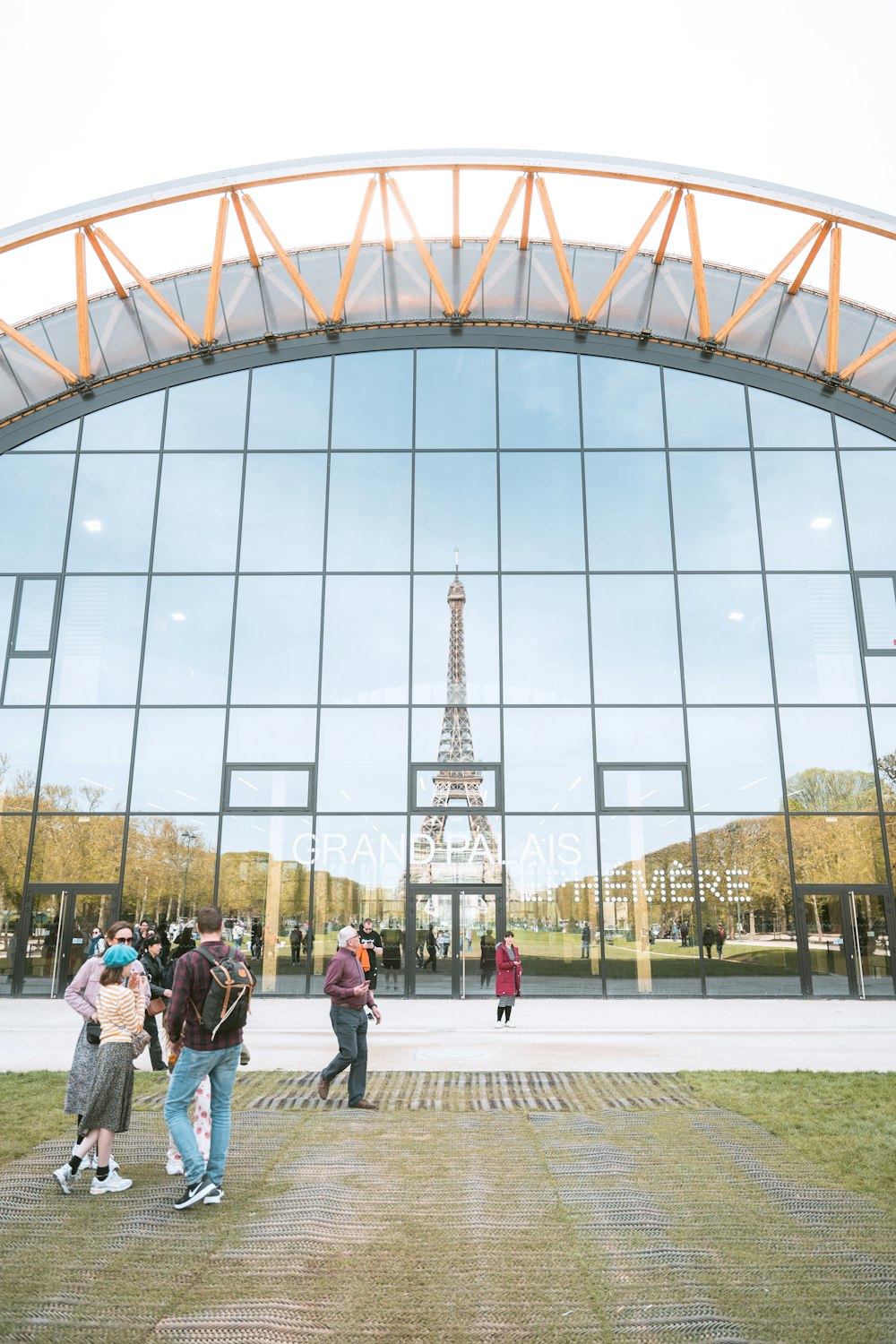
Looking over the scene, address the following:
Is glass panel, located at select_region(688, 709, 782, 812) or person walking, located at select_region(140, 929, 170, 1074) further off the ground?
glass panel, located at select_region(688, 709, 782, 812)

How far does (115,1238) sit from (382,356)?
58.9 feet

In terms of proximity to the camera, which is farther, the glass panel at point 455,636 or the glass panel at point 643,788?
the glass panel at point 455,636

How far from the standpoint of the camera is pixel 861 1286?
420 centimetres

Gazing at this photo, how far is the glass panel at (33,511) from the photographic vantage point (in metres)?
18.5

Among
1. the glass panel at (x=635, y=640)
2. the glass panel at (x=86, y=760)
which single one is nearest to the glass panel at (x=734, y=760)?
the glass panel at (x=635, y=640)

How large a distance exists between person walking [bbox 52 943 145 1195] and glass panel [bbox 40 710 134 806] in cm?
1226

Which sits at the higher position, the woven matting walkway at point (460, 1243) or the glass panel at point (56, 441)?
the glass panel at point (56, 441)

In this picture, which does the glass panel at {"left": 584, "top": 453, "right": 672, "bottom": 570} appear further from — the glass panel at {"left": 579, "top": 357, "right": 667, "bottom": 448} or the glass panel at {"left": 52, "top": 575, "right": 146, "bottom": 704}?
the glass panel at {"left": 52, "top": 575, "right": 146, "bottom": 704}

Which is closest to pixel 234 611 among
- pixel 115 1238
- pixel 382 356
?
pixel 382 356

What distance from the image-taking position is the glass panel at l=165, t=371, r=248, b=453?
62.8 ft

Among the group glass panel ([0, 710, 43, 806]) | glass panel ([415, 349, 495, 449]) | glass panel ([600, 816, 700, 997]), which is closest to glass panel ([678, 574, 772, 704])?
glass panel ([600, 816, 700, 997])

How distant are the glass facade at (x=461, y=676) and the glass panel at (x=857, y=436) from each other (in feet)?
0.31

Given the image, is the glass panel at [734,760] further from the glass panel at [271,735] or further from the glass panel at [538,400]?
the glass panel at [271,735]

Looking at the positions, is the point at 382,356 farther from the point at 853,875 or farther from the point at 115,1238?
the point at 115,1238
